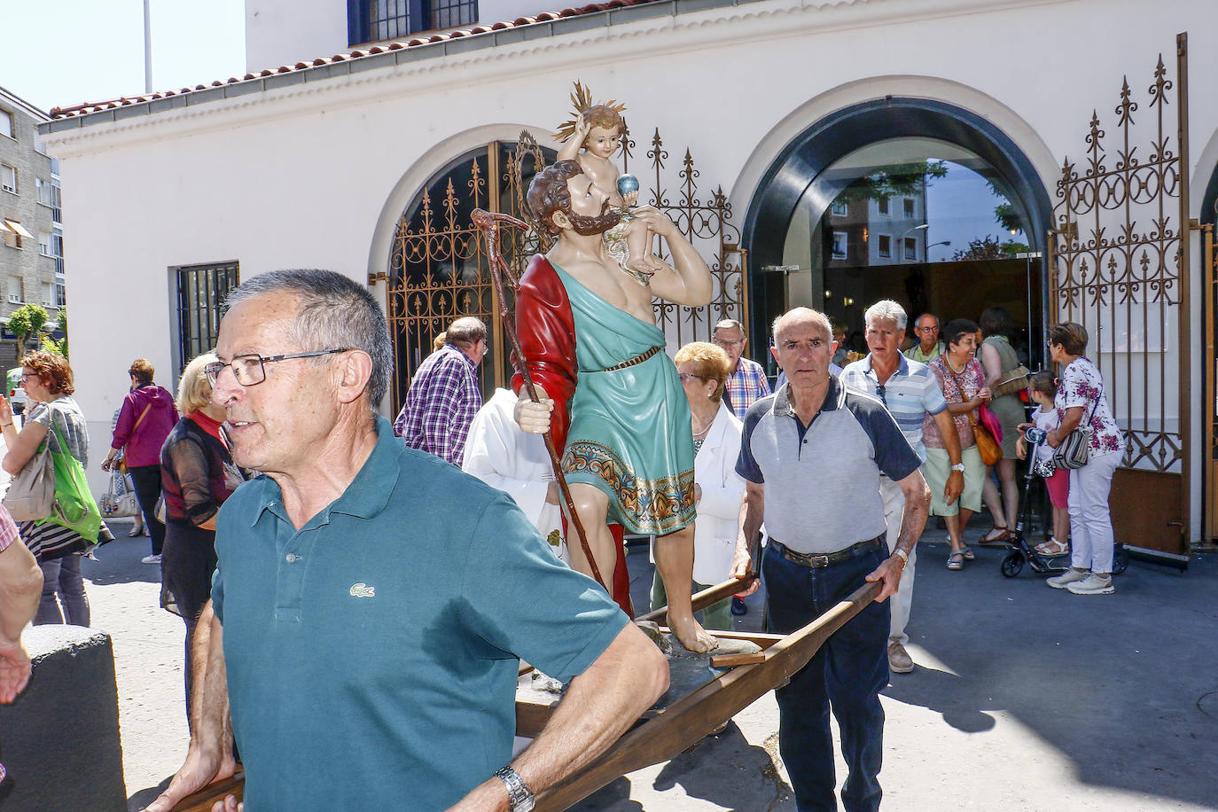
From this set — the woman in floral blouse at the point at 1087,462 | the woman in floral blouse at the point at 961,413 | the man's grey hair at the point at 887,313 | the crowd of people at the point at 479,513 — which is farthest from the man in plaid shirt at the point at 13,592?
the woman in floral blouse at the point at 1087,462

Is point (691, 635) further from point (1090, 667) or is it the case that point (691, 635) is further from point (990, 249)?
point (990, 249)

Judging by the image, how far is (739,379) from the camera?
6.46 meters

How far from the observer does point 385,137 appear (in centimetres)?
971

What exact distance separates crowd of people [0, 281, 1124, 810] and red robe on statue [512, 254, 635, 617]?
10.8 inches

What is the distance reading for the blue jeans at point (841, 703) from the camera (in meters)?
3.31

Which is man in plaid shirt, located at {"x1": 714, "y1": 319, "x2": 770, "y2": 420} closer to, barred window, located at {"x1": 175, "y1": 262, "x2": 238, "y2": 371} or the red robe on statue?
the red robe on statue

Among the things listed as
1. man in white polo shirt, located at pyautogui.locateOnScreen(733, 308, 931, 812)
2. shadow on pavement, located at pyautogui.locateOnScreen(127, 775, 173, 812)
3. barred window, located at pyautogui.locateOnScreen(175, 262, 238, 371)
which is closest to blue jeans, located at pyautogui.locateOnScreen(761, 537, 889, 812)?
man in white polo shirt, located at pyautogui.locateOnScreen(733, 308, 931, 812)

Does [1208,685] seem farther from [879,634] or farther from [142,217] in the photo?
[142,217]

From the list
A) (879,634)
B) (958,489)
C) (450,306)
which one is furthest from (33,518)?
(450,306)

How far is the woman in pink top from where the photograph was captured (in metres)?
7.77

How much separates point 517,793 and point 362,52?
9.61 meters

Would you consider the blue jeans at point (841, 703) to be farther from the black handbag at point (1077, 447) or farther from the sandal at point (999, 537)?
the sandal at point (999, 537)

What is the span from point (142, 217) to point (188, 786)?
10.8 m

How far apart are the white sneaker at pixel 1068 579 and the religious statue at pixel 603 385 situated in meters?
4.63
